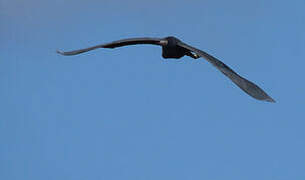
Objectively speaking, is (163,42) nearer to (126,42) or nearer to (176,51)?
(176,51)

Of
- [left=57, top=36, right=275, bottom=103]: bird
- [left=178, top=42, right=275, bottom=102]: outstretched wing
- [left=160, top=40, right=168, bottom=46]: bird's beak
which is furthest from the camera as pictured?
[left=160, top=40, right=168, bottom=46]: bird's beak

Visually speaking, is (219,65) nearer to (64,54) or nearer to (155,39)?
(155,39)

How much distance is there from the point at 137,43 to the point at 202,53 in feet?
22.5

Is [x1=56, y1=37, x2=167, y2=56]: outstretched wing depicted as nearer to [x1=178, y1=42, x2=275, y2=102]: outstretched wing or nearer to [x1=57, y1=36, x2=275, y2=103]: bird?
[x1=57, y1=36, x2=275, y2=103]: bird

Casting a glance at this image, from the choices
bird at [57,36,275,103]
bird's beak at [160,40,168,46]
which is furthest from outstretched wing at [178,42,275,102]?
bird's beak at [160,40,168,46]

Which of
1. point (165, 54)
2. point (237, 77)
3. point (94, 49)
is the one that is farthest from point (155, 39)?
point (237, 77)

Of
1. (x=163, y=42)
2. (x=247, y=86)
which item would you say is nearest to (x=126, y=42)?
(x=163, y=42)

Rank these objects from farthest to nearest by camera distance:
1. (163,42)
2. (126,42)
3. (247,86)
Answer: (126,42) → (163,42) → (247,86)

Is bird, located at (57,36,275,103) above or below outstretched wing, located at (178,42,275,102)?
above

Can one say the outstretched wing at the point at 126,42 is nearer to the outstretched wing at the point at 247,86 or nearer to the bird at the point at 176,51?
the bird at the point at 176,51

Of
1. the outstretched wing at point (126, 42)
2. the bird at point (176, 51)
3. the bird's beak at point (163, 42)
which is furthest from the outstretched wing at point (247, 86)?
the outstretched wing at point (126, 42)

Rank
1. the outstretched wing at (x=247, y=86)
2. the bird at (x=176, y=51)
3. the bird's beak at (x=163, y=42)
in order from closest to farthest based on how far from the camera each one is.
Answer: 1. the outstretched wing at (x=247, y=86)
2. the bird at (x=176, y=51)
3. the bird's beak at (x=163, y=42)

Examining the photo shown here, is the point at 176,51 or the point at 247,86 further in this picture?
the point at 176,51

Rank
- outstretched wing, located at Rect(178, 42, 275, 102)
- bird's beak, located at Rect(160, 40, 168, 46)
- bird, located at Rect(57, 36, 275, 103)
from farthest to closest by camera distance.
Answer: bird's beak, located at Rect(160, 40, 168, 46) → bird, located at Rect(57, 36, 275, 103) → outstretched wing, located at Rect(178, 42, 275, 102)
